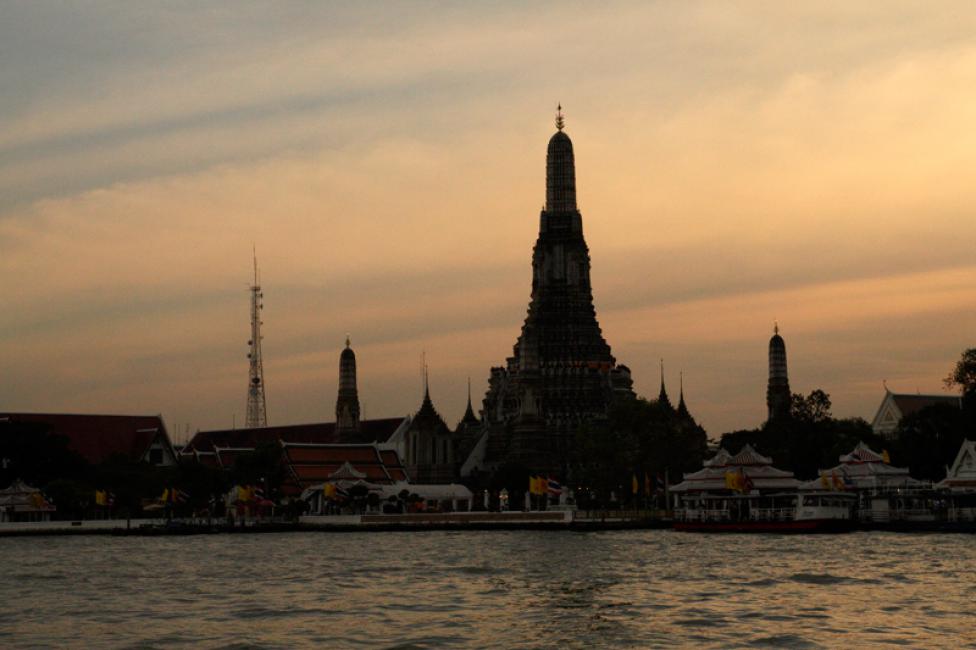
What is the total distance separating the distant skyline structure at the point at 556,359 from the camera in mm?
142750

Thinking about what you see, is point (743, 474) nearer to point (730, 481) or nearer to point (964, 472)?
point (730, 481)

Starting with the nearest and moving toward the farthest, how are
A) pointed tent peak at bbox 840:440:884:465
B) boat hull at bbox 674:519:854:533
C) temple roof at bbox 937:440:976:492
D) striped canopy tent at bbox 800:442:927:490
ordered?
boat hull at bbox 674:519:854:533 < temple roof at bbox 937:440:976:492 < striped canopy tent at bbox 800:442:927:490 < pointed tent peak at bbox 840:440:884:465

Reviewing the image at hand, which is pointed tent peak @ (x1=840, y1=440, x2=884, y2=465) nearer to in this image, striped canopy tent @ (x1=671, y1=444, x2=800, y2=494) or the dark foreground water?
striped canopy tent @ (x1=671, y1=444, x2=800, y2=494)

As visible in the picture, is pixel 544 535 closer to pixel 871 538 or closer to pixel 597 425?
pixel 871 538

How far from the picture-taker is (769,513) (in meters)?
91.8

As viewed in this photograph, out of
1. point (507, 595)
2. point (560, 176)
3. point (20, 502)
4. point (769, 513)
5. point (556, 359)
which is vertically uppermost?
point (560, 176)

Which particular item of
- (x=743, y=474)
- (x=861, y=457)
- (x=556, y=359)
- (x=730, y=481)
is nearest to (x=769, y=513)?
(x=743, y=474)

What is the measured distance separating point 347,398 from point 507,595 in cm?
10824

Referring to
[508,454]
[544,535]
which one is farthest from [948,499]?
[508,454]

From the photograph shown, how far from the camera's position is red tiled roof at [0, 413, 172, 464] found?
128 meters

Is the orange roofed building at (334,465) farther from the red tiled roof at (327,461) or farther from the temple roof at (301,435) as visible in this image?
the temple roof at (301,435)

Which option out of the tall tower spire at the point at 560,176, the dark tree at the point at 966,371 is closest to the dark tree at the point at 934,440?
the dark tree at the point at 966,371

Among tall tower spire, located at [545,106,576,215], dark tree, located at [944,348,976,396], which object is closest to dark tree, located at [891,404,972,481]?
dark tree, located at [944,348,976,396]

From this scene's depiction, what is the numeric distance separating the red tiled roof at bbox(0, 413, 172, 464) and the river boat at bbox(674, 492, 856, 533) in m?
52.6
